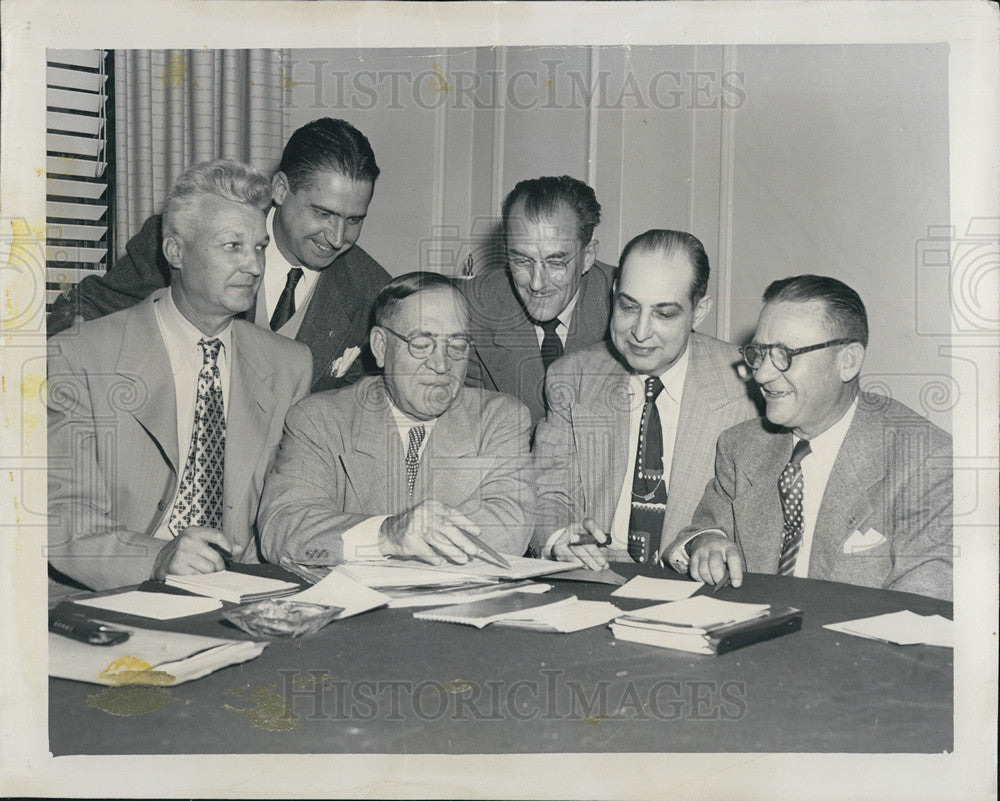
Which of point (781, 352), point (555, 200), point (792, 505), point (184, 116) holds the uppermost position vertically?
point (184, 116)

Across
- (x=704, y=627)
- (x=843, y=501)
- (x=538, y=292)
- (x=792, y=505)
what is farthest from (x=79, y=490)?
(x=843, y=501)

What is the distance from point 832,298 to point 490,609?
1444mm

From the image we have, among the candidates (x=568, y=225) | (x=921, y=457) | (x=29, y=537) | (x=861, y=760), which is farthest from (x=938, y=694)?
(x=29, y=537)

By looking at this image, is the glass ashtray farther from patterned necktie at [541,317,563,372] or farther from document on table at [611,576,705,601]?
patterned necktie at [541,317,563,372]

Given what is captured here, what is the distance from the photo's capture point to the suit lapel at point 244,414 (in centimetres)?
319

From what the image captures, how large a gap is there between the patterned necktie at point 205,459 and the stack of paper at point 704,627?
1.36 m

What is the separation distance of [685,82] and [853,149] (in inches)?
23.1

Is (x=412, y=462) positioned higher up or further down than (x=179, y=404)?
further down

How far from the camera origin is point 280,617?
2730 mm

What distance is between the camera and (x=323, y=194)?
10.6ft

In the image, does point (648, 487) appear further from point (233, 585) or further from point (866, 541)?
point (233, 585)

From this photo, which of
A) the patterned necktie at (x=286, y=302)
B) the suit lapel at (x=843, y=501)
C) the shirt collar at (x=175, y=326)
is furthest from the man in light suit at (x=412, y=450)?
the suit lapel at (x=843, y=501)

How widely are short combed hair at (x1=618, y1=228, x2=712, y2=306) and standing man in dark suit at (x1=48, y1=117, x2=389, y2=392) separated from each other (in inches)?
32.2

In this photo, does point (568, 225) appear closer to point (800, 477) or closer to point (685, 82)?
point (685, 82)
